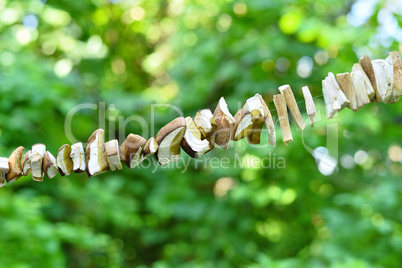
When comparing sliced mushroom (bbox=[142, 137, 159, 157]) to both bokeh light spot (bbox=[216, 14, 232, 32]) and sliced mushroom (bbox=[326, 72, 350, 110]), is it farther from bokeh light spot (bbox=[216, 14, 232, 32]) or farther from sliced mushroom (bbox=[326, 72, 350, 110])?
bokeh light spot (bbox=[216, 14, 232, 32])

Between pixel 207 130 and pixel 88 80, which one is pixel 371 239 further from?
pixel 88 80

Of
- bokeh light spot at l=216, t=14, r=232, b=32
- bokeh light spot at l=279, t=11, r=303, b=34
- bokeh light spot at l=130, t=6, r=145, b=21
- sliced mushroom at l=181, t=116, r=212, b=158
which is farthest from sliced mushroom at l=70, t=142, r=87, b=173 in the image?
bokeh light spot at l=130, t=6, r=145, b=21

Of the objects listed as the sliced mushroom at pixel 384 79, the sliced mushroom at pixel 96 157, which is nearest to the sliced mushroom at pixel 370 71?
the sliced mushroom at pixel 384 79

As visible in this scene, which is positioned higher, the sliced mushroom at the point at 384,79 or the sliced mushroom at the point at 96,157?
the sliced mushroom at the point at 384,79

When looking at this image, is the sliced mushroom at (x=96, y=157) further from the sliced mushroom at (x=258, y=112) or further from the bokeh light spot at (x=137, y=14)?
the bokeh light spot at (x=137, y=14)

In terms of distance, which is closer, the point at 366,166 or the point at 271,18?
the point at 271,18

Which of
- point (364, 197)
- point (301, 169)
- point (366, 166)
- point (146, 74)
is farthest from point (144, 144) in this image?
point (146, 74)

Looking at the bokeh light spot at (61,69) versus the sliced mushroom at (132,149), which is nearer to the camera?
the sliced mushroom at (132,149)
